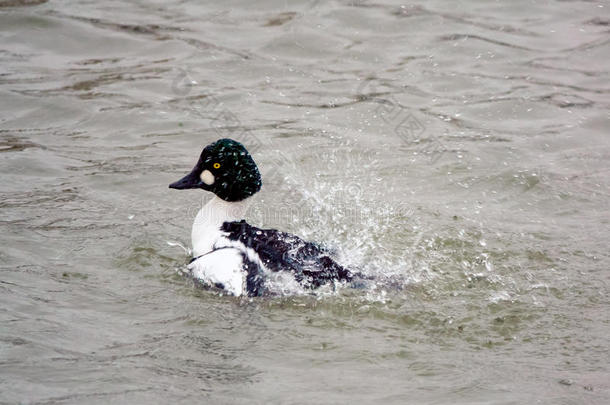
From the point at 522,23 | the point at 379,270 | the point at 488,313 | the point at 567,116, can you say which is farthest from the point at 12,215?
the point at 522,23

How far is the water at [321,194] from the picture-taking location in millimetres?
5141

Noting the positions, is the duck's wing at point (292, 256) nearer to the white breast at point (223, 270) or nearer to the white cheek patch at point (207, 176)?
the white breast at point (223, 270)

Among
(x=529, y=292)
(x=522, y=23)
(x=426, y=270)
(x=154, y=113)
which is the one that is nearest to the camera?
(x=529, y=292)

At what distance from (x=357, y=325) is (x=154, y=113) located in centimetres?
484

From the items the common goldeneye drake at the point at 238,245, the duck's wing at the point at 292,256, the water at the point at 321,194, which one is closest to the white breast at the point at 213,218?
the common goldeneye drake at the point at 238,245

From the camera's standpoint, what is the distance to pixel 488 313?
6012mm

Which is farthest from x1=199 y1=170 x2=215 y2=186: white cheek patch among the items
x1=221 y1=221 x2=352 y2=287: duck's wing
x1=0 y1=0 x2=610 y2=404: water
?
x1=0 y1=0 x2=610 y2=404: water

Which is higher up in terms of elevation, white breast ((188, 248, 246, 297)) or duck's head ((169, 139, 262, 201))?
duck's head ((169, 139, 262, 201))

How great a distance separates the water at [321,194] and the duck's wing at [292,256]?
183 mm

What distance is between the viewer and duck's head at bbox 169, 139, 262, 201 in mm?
6492

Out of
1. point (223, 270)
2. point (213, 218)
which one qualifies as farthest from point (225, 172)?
point (223, 270)

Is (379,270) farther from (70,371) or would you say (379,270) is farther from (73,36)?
(73,36)

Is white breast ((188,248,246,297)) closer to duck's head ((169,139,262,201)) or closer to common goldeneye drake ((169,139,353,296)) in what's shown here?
common goldeneye drake ((169,139,353,296))

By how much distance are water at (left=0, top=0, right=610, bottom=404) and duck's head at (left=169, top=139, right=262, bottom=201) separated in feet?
2.31
